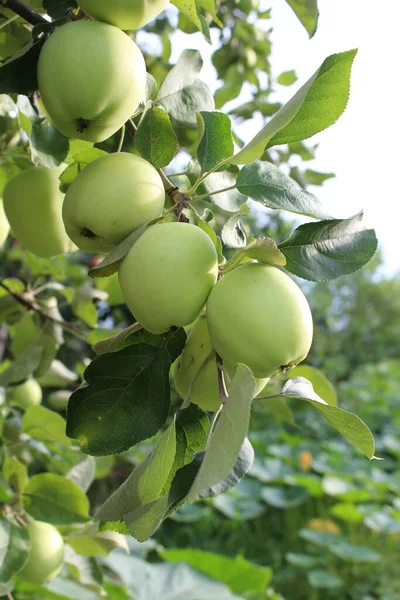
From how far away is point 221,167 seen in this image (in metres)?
0.56

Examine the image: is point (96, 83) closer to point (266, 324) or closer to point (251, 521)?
point (266, 324)

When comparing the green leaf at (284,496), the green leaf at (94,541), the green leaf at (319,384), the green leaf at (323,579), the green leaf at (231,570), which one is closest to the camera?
the green leaf at (319,384)

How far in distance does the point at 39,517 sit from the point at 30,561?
56mm

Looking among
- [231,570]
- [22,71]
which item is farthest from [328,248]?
[231,570]

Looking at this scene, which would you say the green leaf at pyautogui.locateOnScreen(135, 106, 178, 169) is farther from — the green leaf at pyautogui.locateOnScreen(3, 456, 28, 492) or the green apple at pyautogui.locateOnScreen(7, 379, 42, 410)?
the green apple at pyautogui.locateOnScreen(7, 379, 42, 410)

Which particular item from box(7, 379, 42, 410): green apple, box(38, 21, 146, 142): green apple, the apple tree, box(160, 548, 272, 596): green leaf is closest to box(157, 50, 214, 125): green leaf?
the apple tree

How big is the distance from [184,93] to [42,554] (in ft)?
1.96

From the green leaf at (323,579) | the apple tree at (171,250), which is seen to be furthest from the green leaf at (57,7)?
the green leaf at (323,579)

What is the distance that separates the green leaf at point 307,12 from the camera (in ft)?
2.31

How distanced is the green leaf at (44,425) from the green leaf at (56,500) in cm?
9

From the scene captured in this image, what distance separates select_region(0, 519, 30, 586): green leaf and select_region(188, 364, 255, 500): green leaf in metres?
0.42

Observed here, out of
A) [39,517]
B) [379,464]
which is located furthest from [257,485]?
[39,517]

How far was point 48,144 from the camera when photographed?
62 cm

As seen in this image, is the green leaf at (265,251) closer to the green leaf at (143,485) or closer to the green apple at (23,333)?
the green leaf at (143,485)
